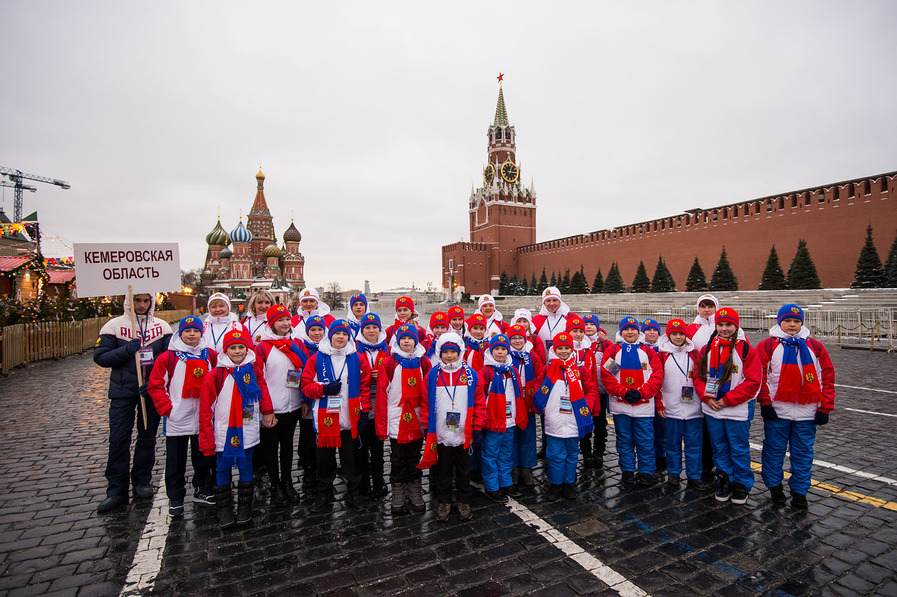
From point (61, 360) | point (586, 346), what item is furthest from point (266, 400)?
point (61, 360)

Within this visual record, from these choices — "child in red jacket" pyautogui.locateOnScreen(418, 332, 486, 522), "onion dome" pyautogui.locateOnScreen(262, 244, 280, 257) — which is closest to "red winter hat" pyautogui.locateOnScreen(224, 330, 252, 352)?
"child in red jacket" pyautogui.locateOnScreen(418, 332, 486, 522)

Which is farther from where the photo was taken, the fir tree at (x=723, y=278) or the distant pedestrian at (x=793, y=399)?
the fir tree at (x=723, y=278)

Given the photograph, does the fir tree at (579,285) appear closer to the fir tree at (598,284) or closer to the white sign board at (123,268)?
the fir tree at (598,284)

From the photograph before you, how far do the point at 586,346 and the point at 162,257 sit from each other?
15.3 feet

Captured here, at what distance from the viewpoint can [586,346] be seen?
444cm

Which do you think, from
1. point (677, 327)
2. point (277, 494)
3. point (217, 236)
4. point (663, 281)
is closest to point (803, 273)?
point (663, 281)

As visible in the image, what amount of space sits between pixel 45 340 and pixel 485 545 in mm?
16099

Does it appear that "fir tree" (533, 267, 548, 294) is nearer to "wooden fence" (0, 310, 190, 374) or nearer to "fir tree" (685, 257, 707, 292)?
"fir tree" (685, 257, 707, 292)

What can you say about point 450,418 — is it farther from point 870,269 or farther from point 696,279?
point 696,279

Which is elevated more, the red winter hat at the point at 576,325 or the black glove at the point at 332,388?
the red winter hat at the point at 576,325

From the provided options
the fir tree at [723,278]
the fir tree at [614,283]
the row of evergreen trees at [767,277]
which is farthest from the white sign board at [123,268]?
the fir tree at [614,283]

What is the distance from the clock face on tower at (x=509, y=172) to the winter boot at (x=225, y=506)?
221 feet

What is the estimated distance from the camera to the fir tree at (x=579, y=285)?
44.1 metres

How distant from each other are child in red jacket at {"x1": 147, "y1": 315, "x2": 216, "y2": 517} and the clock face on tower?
6690 centimetres
